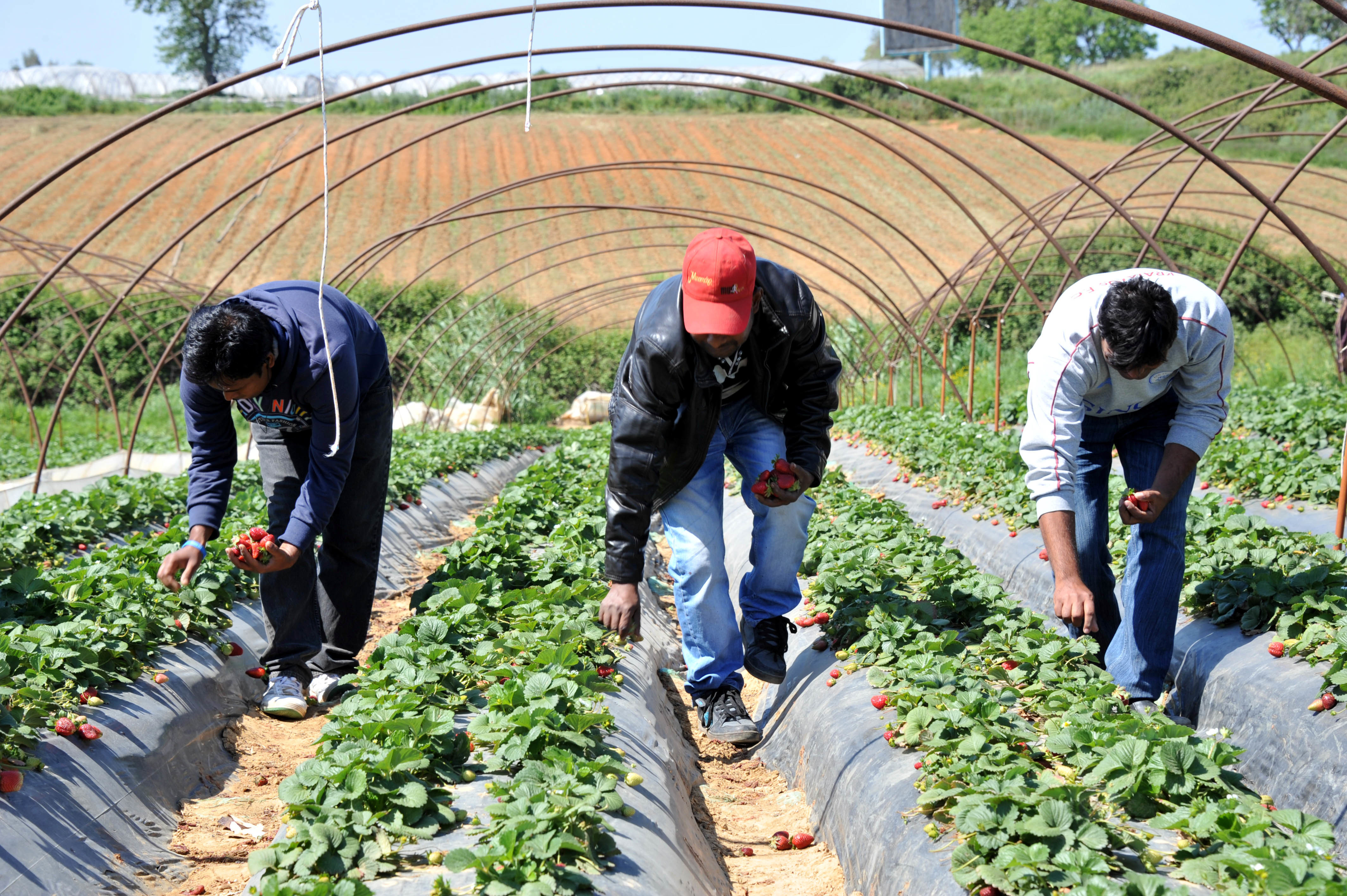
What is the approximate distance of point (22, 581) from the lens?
3764 millimetres

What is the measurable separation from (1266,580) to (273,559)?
345cm

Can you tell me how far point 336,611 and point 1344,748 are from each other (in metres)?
3.48

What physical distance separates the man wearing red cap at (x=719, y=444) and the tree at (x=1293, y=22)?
2418 inches

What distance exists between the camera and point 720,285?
287 cm

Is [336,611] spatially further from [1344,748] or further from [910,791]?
[1344,748]

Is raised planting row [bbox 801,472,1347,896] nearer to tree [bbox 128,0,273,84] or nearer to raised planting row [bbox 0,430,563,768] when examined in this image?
raised planting row [bbox 0,430,563,768]

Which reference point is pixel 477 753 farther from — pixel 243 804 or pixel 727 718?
pixel 727 718

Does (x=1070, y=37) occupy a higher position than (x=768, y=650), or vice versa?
→ (x=1070, y=37)

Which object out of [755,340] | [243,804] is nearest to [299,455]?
[243,804]

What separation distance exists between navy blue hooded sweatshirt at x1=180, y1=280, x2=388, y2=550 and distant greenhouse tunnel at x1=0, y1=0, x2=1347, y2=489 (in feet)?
3.08

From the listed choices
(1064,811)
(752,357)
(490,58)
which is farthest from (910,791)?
(490,58)

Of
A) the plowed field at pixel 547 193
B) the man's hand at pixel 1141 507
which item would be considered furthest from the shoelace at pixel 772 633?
the plowed field at pixel 547 193

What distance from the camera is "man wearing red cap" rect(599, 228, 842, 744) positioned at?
3.03 m

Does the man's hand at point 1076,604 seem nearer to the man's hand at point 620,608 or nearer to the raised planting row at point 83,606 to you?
the man's hand at point 620,608
